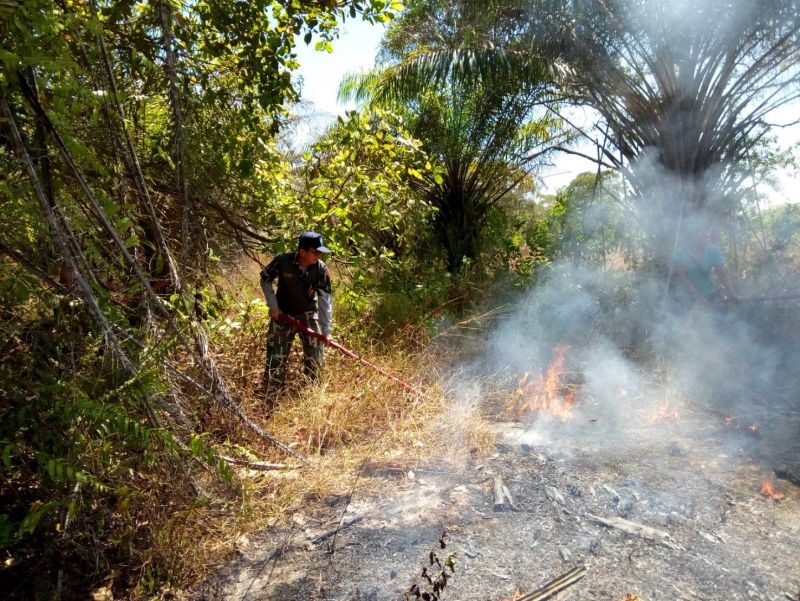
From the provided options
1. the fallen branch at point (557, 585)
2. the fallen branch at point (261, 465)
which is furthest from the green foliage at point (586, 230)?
the fallen branch at point (557, 585)

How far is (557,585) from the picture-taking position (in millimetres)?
2658

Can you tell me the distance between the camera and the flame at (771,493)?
340cm

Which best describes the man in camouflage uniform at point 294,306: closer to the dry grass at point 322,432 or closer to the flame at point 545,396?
the dry grass at point 322,432

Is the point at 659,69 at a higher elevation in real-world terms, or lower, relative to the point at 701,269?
higher

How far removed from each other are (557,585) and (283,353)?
3.24 meters

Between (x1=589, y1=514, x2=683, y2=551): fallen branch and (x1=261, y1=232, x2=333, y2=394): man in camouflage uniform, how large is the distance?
2.79 m

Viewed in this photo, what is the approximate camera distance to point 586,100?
24.2 ft

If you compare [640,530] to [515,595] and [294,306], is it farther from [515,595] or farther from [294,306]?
[294,306]

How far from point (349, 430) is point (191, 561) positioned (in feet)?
5.77

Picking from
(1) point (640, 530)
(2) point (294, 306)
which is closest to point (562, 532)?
(1) point (640, 530)

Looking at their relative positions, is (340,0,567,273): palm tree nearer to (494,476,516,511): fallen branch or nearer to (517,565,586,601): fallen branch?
(494,476,516,511): fallen branch

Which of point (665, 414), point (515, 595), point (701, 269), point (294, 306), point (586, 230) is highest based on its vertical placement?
point (586, 230)

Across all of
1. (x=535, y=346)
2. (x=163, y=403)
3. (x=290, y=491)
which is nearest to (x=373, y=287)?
(x=535, y=346)

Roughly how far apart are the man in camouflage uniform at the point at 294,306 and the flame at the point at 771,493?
3.58 m
